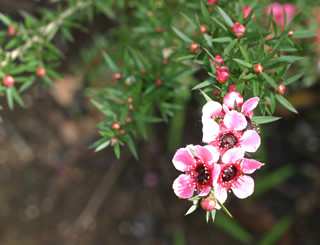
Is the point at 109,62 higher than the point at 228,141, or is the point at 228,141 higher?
the point at 109,62

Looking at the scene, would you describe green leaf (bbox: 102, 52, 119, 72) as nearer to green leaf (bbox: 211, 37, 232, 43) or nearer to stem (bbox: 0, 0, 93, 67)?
stem (bbox: 0, 0, 93, 67)

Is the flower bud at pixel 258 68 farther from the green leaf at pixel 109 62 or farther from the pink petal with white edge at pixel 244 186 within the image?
the green leaf at pixel 109 62

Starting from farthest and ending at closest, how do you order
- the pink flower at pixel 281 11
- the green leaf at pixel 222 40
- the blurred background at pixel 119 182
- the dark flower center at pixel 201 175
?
the blurred background at pixel 119 182, the pink flower at pixel 281 11, the green leaf at pixel 222 40, the dark flower center at pixel 201 175

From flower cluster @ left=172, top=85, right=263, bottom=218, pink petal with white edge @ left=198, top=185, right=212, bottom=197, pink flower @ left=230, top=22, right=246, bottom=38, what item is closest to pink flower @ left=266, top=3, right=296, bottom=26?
pink flower @ left=230, top=22, right=246, bottom=38

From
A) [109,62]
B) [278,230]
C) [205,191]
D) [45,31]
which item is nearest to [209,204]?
[205,191]

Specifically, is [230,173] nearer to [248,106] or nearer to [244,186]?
[244,186]

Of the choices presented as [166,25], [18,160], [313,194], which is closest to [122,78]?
[166,25]

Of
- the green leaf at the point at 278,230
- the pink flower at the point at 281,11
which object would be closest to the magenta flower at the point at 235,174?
the pink flower at the point at 281,11
